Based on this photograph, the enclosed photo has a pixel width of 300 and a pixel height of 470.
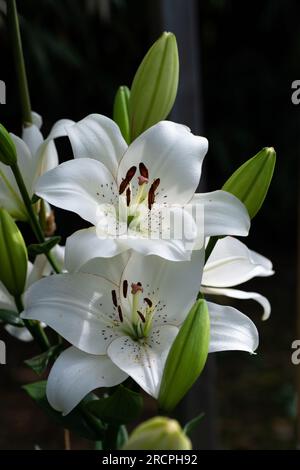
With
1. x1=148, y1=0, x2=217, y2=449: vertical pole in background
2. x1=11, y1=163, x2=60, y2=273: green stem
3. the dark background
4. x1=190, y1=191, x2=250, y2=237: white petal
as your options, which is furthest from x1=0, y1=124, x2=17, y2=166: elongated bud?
the dark background

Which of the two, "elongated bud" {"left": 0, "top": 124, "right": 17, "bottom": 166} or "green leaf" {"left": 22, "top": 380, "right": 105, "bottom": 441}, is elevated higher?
"elongated bud" {"left": 0, "top": 124, "right": 17, "bottom": 166}

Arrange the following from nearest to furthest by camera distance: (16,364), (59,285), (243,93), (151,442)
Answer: (151,442) < (59,285) < (16,364) < (243,93)

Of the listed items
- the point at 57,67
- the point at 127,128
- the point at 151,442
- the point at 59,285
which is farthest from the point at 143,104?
the point at 57,67

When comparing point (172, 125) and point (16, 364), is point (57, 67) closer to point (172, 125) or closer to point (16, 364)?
point (16, 364)

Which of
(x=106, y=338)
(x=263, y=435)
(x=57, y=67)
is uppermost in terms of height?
(x=106, y=338)

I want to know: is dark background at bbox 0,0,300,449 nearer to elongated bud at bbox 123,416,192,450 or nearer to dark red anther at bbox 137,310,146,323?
dark red anther at bbox 137,310,146,323

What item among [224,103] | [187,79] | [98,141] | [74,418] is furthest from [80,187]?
[224,103]

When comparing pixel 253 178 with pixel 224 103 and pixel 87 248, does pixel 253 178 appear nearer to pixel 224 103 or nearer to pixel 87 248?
pixel 87 248
